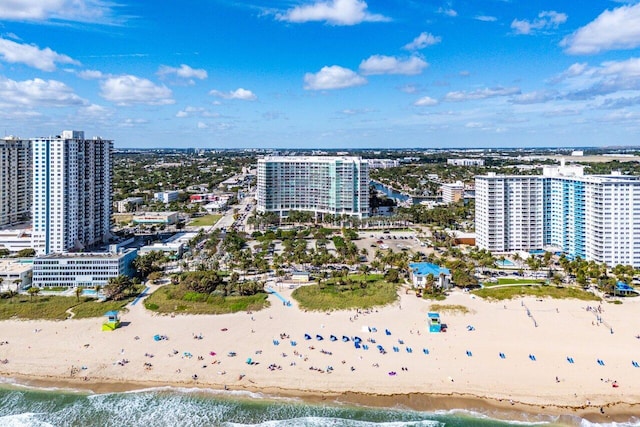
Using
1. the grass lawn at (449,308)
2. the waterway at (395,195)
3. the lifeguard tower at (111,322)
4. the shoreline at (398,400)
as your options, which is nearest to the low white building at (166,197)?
the waterway at (395,195)

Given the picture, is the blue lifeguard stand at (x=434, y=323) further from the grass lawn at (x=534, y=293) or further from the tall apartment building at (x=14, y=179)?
the tall apartment building at (x=14, y=179)

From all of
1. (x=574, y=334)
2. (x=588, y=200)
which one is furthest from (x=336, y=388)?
(x=588, y=200)

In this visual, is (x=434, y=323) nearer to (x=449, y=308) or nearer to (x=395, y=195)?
(x=449, y=308)

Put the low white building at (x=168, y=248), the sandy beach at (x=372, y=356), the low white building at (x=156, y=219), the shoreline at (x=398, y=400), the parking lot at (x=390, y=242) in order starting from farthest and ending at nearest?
the low white building at (x=156, y=219) < the parking lot at (x=390, y=242) < the low white building at (x=168, y=248) < the sandy beach at (x=372, y=356) < the shoreline at (x=398, y=400)

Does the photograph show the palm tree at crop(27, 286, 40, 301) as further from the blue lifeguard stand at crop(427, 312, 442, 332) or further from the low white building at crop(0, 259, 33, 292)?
the blue lifeguard stand at crop(427, 312, 442, 332)

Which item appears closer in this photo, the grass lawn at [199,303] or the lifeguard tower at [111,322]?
the lifeguard tower at [111,322]

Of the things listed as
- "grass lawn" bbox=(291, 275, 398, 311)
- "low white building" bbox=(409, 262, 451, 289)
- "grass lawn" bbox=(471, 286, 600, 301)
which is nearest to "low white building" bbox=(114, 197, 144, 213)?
"grass lawn" bbox=(291, 275, 398, 311)

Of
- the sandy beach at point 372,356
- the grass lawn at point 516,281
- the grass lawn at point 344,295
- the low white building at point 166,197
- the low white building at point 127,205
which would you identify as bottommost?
the sandy beach at point 372,356
